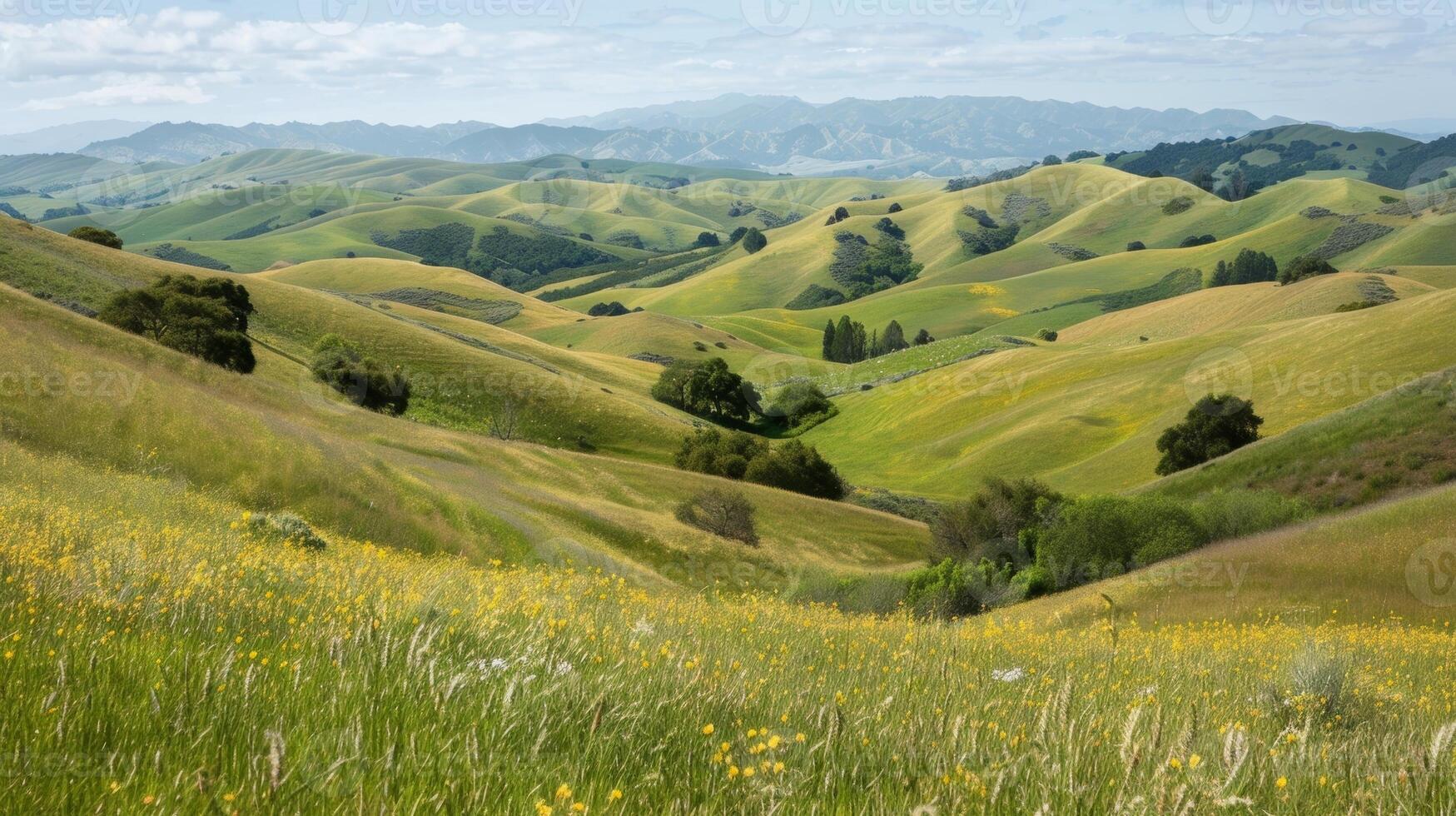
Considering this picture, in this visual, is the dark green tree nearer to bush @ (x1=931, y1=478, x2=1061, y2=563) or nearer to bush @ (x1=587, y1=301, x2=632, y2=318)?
bush @ (x1=587, y1=301, x2=632, y2=318)

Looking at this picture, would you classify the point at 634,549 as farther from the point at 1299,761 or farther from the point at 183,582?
the point at 1299,761

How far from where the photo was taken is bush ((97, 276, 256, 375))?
56562mm

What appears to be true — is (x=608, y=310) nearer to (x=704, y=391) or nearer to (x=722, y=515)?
(x=704, y=391)

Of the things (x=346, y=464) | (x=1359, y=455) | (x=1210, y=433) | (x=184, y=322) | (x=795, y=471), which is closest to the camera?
(x=346, y=464)

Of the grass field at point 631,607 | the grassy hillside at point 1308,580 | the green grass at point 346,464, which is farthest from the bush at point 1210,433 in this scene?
the grassy hillside at point 1308,580

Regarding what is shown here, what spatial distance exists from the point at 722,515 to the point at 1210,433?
33360mm

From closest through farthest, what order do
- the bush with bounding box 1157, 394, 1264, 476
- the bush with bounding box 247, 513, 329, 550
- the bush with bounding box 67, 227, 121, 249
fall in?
1. the bush with bounding box 247, 513, 329, 550
2. the bush with bounding box 1157, 394, 1264, 476
3. the bush with bounding box 67, 227, 121, 249

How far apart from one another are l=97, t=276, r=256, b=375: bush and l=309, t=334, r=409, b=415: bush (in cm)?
559

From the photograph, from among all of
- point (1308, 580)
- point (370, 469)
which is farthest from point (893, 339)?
point (1308, 580)

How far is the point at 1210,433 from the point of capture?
5969 cm

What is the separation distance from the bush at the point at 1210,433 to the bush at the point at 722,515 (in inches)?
1180

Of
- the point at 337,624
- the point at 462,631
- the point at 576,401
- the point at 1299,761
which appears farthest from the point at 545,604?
the point at 576,401

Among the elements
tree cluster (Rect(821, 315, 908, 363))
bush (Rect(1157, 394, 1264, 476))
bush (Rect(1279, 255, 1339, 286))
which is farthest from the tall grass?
tree cluster (Rect(821, 315, 908, 363))

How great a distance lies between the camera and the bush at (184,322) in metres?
56.6
